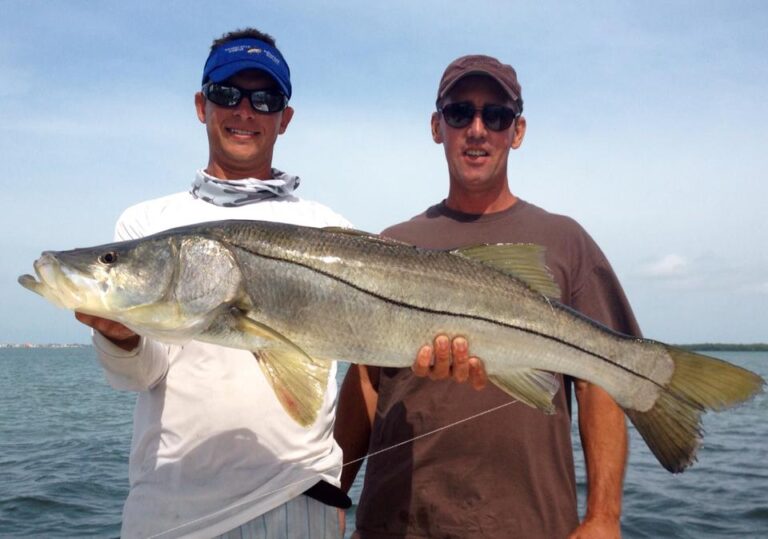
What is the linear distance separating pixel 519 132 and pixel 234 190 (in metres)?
2.14

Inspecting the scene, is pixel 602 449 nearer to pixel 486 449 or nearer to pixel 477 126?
pixel 486 449

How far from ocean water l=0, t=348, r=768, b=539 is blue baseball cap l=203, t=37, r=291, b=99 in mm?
4928

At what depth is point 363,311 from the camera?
3.63 m

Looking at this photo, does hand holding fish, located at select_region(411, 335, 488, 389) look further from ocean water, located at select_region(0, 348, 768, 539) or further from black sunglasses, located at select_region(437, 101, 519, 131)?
ocean water, located at select_region(0, 348, 768, 539)

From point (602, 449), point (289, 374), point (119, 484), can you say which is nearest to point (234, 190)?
point (289, 374)

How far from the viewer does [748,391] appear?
3.55m

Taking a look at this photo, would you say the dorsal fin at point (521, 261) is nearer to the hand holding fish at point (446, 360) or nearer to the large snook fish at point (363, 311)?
the large snook fish at point (363, 311)

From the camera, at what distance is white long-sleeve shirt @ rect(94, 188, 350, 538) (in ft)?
11.7

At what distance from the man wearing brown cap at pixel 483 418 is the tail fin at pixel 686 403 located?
465mm

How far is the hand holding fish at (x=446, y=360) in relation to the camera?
144 inches

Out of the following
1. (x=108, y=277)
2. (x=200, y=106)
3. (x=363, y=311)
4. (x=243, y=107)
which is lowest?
(x=363, y=311)

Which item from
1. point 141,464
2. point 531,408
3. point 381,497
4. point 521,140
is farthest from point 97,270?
point 521,140

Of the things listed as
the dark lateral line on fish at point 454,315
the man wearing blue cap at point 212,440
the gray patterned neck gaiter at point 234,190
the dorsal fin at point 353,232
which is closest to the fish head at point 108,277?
the man wearing blue cap at point 212,440

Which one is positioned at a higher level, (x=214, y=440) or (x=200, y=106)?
(x=200, y=106)
